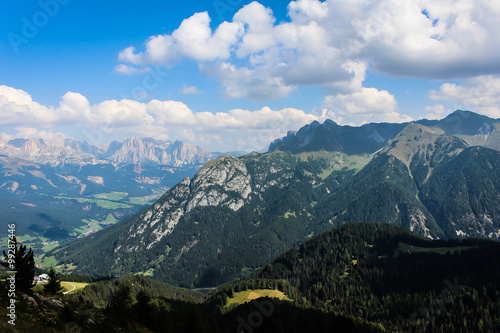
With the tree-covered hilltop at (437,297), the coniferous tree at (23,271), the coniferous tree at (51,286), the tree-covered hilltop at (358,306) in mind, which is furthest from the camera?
the tree-covered hilltop at (437,297)

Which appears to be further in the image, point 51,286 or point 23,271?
point 51,286

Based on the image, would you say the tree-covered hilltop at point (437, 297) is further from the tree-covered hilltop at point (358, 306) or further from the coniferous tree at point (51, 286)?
the coniferous tree at point (51, 286)

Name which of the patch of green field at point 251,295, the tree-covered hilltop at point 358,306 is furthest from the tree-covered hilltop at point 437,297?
the patch of green field at point 251,295

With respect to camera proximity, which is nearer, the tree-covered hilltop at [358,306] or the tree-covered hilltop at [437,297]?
the tree-covered hilltop at [358,306]

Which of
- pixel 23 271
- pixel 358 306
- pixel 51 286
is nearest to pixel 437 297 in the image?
pixel 358 306

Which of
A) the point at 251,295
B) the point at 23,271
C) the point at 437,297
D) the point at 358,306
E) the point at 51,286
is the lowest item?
the point at 358,306

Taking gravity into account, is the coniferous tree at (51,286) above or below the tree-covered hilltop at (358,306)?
above

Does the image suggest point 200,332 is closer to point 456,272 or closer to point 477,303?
point 477,303

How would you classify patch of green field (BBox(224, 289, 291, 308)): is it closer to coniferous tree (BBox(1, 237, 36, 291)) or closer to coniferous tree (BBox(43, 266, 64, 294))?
coniferous tree (BBox(43, 266, 64, 294))

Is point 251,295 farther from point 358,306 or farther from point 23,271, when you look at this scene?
point 23,271

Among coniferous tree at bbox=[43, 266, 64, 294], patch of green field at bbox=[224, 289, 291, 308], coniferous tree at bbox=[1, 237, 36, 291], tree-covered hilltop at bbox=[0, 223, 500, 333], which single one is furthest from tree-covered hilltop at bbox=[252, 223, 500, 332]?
coniferous tree at bbox=[1, 237, 36, 291]

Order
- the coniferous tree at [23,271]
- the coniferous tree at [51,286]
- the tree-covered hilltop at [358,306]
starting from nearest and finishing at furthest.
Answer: the coniferous tree at [23,271] → the coniferous tree at [51,286] → the tree-covered hilltop at [358,306]

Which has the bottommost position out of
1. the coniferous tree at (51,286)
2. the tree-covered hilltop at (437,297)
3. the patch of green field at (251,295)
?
the patch of green field at (251,295)

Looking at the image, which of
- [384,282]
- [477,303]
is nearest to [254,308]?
[384,282]
